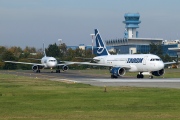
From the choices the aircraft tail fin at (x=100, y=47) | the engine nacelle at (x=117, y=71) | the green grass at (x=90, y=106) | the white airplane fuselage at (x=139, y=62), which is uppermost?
the aircraft tail fin at (x=100, y=47)

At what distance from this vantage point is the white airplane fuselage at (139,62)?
71.9m

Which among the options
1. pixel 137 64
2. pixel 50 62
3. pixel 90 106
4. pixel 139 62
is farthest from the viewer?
pixel 50 62

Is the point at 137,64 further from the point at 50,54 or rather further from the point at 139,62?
the point at 50,54

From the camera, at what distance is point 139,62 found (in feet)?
243

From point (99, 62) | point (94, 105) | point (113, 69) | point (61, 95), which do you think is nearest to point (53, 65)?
point (99, 62)

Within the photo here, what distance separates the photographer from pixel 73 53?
181 m

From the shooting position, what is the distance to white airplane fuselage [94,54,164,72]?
236 ft

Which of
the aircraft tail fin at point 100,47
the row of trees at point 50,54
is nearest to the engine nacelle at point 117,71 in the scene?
the aircraft tail fin at point 100,47

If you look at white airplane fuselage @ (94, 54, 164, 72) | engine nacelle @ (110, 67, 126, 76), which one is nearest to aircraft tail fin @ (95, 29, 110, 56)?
white airplane fuselage @ (94, 54, 164, 72)

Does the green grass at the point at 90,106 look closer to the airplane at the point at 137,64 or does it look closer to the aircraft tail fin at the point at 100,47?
the airplane at the point at 137,64

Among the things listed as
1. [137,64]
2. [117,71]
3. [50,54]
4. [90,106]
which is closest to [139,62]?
[137,64]

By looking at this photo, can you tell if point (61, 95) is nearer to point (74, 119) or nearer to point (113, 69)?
point (74, 119)

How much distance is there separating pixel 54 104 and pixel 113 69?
144 feet

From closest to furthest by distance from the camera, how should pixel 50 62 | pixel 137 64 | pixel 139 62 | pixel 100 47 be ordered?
pixel 139 62 < pixel 137 64 < pixel 100 47 < pixel 50 62
